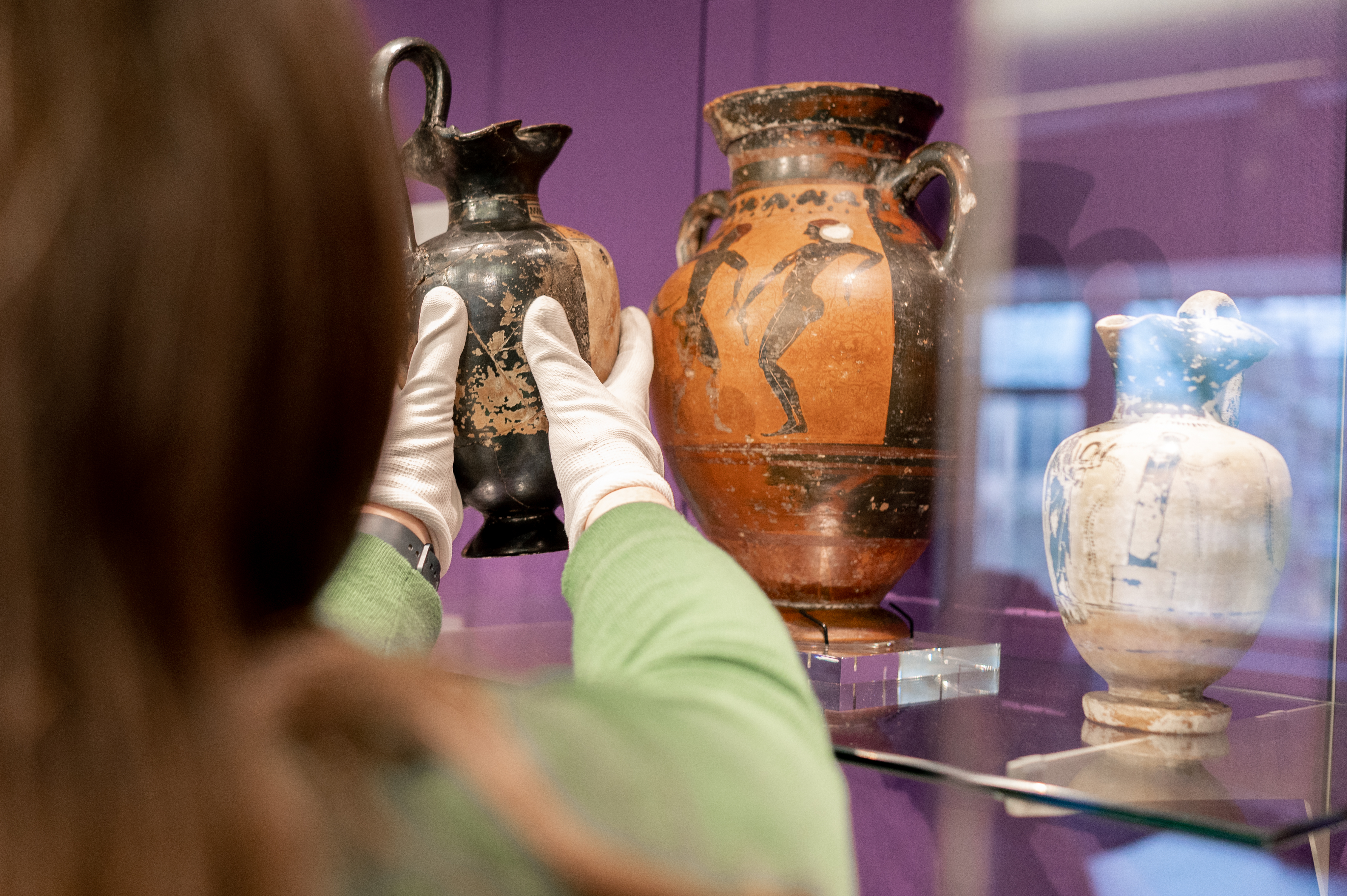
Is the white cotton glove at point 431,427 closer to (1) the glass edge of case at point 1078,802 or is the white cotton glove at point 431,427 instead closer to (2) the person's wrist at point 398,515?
(2) the person's wrist at point 398,515

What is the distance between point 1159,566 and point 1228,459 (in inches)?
3.5

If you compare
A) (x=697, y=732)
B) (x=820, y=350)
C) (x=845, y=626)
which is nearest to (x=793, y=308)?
(x=820, y=350)

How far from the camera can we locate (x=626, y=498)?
83 centimetres

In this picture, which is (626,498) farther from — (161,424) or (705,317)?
(161,424)

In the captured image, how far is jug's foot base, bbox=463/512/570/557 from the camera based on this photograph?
1.01 metres

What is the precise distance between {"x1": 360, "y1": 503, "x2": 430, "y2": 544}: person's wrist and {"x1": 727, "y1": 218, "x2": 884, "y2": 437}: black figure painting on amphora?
0.32 metres

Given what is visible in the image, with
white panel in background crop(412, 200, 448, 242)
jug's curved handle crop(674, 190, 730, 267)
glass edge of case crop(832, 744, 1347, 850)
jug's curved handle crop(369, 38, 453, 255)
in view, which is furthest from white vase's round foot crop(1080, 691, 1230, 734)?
white panel in background crop(412, 200, 448, 242)

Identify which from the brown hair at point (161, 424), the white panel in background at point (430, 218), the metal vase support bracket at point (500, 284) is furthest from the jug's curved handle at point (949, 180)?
the white panel in background at point (430, 218)

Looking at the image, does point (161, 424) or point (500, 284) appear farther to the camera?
point (500, 284)

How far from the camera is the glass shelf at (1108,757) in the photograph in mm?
636

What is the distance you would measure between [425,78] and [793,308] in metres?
0.41

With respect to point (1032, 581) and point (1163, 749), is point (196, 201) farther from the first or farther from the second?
point (1032, 581)

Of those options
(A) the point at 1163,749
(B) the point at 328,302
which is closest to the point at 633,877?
(B) the point at 328,302

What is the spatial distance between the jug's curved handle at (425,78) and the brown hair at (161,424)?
656mm
